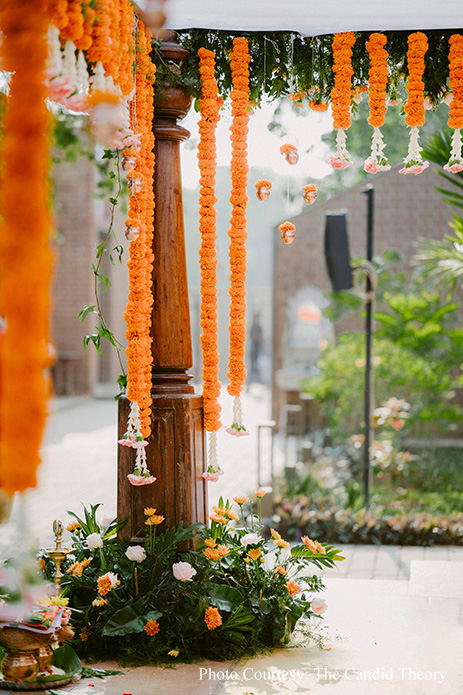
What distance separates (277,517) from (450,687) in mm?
3566

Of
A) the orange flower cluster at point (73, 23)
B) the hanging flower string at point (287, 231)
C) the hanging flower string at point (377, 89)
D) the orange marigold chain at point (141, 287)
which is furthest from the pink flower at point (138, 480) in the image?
the orange flower cluster at point (73, 23)

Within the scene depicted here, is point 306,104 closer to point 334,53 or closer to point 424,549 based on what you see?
point 334,53

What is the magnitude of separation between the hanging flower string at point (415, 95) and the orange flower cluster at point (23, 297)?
2.32m

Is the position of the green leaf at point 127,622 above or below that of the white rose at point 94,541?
below

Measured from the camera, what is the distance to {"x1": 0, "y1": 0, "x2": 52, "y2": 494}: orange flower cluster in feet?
6.48

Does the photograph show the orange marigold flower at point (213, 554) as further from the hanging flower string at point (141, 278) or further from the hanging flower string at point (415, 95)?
the hanging flower string at point (415, 95)

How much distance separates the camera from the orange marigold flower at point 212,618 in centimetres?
347

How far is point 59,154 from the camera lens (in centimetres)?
1742

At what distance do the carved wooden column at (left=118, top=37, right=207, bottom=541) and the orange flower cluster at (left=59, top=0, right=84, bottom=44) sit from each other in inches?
61.4

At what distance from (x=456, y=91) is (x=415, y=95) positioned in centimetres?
19

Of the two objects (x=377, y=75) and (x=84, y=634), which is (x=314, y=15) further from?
(x=84, y=634)

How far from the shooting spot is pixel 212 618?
347cm

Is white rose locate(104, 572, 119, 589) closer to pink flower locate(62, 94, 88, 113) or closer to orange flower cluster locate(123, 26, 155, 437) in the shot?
orange flower cluster locate(123, 26, 155, 437)

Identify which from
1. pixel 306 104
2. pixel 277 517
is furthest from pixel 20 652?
pixel 277 517
